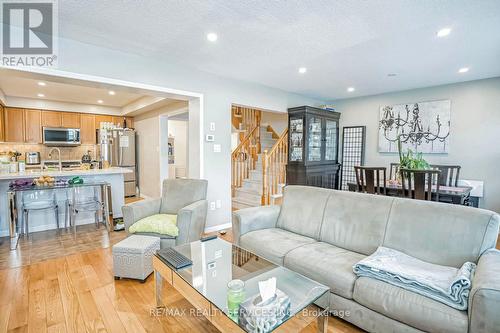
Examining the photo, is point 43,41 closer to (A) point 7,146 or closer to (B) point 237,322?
(B) point 237,322

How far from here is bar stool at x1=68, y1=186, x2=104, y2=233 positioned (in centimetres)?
394

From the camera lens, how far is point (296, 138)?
502 cm

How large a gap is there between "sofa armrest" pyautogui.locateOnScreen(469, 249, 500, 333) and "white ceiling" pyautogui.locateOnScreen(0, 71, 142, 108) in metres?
4.68

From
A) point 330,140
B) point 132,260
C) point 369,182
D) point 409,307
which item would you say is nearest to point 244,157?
point 330,140

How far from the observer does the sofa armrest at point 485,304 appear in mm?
1188

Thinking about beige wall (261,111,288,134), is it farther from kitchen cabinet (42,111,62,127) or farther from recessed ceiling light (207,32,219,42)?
kitchen cabinet (42,111,62,127)

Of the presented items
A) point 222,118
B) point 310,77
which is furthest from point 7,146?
point 310,77

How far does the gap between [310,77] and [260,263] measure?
3.21m

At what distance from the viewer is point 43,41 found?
8.45 ft

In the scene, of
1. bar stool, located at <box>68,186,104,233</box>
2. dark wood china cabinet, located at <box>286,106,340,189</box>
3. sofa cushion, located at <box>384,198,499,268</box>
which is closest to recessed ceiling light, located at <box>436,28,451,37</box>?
sofa cushion, located at <box>384,198,499,268</box>

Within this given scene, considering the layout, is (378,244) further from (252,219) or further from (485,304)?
(252,219)

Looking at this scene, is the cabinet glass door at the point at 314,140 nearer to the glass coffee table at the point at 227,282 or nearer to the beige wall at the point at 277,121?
the beige wall at the point at 277,121

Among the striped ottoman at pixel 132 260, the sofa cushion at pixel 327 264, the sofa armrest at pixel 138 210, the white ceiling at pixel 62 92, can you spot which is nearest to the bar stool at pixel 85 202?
the sofa armrest at pixel 138 210

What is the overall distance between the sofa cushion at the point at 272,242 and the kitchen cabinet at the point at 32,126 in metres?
6.20
